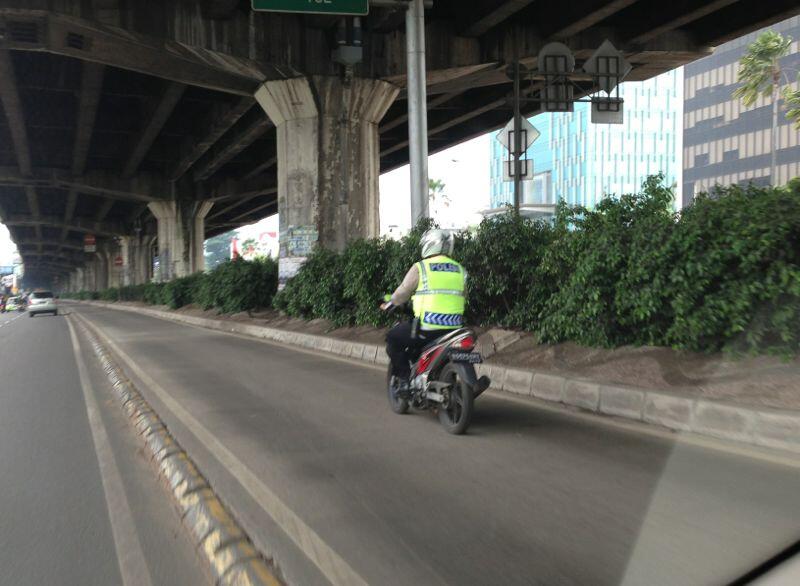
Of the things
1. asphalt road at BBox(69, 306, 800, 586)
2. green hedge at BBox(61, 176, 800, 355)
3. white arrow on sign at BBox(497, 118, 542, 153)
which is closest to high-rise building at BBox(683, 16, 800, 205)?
white arrow on sign at BBox(497, 118, 542, 153)

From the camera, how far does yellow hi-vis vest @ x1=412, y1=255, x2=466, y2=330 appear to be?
660cm

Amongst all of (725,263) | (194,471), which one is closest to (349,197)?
(725,263)

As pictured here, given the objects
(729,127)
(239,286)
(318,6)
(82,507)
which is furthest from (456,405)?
(729,127)

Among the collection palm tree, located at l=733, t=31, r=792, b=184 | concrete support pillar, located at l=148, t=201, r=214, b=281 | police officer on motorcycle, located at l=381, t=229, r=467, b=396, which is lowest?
police officer on motorcycle, located at l=381, t=229, r=467, b=396

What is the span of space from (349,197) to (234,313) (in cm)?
649

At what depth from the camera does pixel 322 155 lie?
19.8 meters

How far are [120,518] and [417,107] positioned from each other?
1196 centimetres

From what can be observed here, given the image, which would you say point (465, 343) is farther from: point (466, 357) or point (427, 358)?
point (427, 358)

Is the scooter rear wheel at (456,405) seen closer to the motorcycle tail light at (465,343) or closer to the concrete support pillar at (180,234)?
the motorcycle tail light at (465,343)

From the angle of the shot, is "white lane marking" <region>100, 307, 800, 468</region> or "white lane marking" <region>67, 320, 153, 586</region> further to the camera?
"white lane marking" <region>100, 307, 800, 468</region>

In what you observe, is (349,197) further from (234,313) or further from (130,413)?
(130,413)

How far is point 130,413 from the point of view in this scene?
25.7ft

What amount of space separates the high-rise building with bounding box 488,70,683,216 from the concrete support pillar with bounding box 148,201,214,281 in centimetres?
4929

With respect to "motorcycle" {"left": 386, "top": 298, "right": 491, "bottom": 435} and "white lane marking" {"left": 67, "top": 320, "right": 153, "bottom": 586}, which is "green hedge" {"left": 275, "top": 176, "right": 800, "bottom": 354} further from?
"white lane marking" {"left": 67, "top": 320, "right": 153, "bottom": 586}
